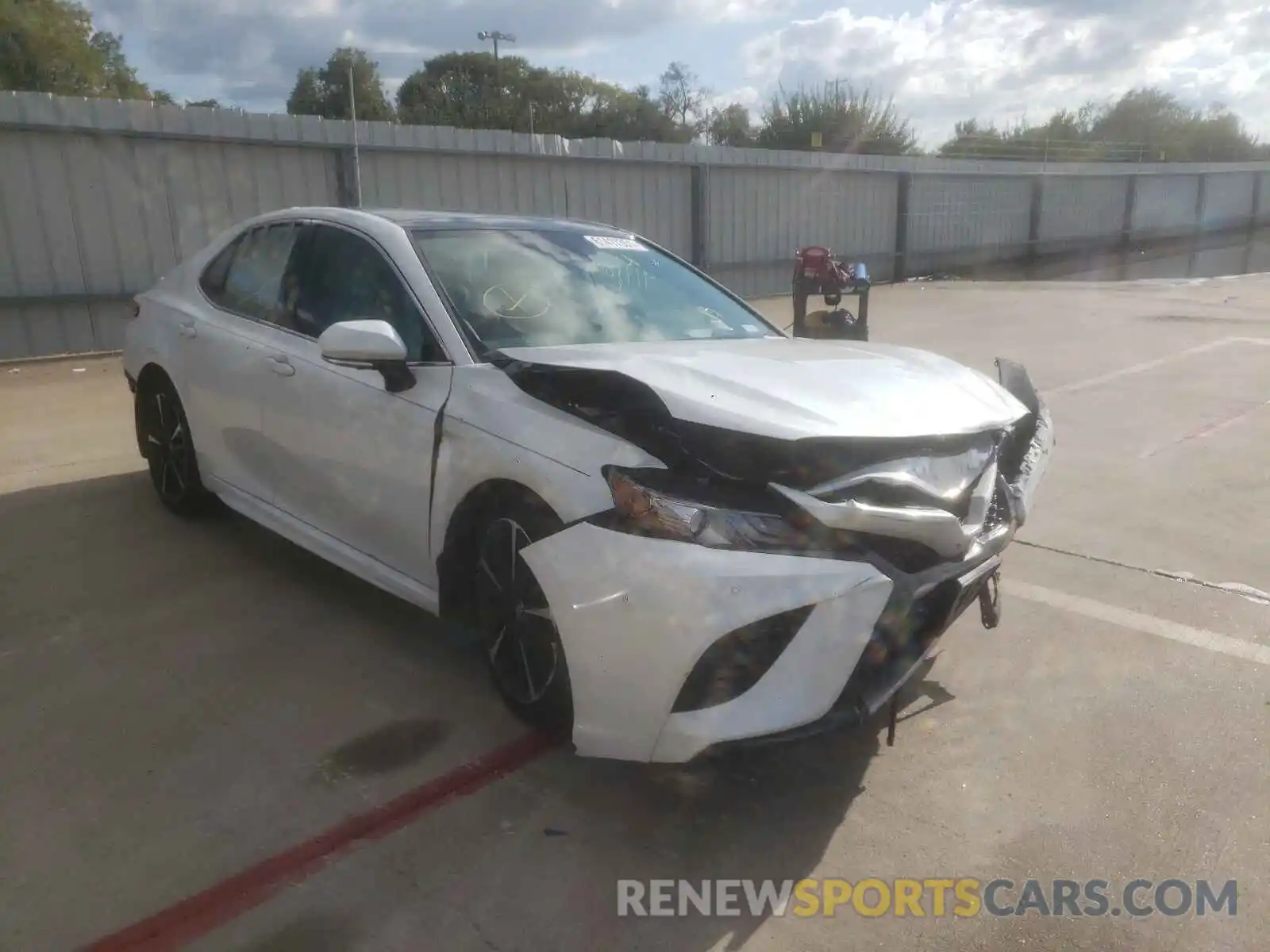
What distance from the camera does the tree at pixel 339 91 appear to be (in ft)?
186

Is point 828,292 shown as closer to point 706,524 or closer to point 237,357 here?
point 237,357

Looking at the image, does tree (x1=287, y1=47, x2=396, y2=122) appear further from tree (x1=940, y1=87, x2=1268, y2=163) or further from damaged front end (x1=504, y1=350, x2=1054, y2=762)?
damaged front end (x1=504, y1=350, x2=1054, y2=762)

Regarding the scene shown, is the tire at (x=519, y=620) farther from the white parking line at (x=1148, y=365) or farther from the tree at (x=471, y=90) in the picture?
the tree at (x=471, y=90)

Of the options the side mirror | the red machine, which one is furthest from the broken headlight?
the red machine

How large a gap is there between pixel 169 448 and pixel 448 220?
6.88 ft

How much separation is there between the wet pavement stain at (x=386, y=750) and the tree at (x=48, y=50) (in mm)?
40467

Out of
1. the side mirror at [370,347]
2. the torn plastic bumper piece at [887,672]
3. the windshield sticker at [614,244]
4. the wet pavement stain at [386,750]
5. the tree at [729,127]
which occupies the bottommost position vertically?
the wet pavement stain at [386,750]

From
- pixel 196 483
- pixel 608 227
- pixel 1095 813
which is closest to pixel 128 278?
pixel 196 483

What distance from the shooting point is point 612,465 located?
2.49 metres

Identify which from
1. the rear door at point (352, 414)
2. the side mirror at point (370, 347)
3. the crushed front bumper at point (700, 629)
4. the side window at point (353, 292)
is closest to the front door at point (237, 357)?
the rear door at point (352, 414)

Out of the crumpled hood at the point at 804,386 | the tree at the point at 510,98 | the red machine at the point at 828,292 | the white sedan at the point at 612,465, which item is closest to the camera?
the white sedan at the point at 612,465

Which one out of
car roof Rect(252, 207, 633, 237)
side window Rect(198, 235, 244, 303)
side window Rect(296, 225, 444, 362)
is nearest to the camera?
side window Rect(296, 225, 444, 362)

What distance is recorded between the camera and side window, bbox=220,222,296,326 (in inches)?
160

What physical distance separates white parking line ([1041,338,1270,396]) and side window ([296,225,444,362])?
613 cm
